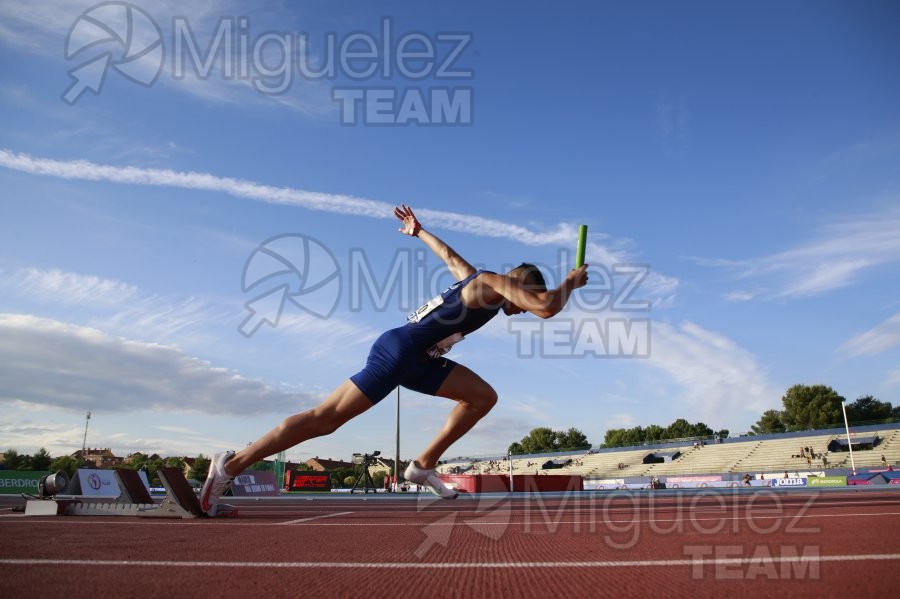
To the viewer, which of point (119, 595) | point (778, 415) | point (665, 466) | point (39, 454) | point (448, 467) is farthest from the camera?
point (778, 415)

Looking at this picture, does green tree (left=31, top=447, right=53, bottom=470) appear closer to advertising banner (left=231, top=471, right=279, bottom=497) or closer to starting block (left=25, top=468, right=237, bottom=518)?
advertising banner (left=231, top=471, right=279, bottom=497)

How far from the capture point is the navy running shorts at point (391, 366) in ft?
13.2

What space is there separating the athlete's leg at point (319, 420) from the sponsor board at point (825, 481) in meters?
30.5

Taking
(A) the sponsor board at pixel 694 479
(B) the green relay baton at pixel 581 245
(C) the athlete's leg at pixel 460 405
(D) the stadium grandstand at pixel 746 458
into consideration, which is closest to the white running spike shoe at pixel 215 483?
(C) the athlete's leg at pixel 460 405

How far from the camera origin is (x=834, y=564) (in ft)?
8.16

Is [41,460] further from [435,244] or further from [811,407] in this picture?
[811,407]

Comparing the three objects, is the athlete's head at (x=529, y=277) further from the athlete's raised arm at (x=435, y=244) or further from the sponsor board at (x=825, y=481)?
the sponsor board at (x=825, y=481)

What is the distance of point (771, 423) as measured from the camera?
78625 millimetres

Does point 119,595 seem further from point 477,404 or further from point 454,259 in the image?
point 454,259

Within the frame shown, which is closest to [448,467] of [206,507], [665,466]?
[665,466]

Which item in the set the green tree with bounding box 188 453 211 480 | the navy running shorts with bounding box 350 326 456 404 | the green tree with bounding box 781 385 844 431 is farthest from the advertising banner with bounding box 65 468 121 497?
the green tree with bounding box 781 385 844 431

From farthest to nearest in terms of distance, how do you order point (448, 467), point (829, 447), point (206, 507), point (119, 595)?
point (448, 467)
point (829, 447)
point (206, 507)
point (119, 595)

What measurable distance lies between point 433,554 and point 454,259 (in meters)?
2.27

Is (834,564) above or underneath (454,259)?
underneath
